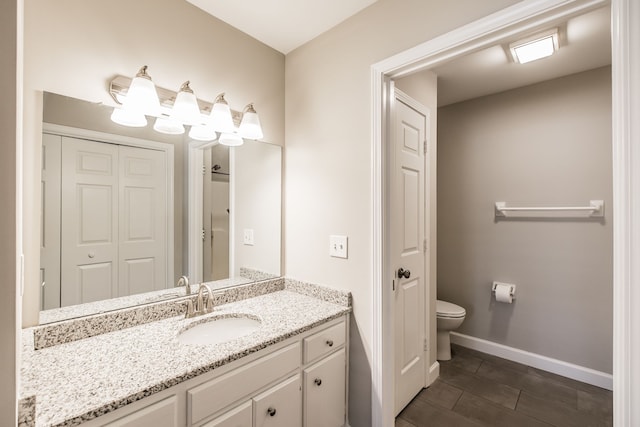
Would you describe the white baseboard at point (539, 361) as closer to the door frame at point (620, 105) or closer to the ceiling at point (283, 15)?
the door frame at point (620, 105)

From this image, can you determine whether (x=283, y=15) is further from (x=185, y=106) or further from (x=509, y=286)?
(x=509, y=286)

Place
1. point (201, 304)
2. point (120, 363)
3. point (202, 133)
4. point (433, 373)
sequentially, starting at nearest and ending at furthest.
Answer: point (120, 363), point (201, 304), point (202, 133), point (433, 373)

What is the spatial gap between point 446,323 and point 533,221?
1.12 meters

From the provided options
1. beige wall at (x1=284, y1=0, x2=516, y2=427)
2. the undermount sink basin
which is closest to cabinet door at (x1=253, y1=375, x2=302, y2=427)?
the undermount sink basin

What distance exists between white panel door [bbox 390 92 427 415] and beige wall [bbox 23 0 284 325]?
90 cm

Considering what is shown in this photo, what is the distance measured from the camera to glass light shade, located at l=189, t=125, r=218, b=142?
1.57 meters

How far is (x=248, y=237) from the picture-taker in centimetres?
192

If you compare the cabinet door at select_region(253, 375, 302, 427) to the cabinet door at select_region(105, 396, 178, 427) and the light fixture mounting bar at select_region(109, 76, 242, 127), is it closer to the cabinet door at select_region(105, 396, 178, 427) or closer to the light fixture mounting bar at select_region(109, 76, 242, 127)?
the cabinet door at select_region(105, 396, 178, 427)

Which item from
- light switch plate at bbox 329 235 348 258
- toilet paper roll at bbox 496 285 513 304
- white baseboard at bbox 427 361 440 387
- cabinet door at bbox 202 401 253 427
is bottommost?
white baseboard at bbox 427 361 440 387

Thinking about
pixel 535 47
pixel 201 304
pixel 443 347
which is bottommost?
pixel 443 347

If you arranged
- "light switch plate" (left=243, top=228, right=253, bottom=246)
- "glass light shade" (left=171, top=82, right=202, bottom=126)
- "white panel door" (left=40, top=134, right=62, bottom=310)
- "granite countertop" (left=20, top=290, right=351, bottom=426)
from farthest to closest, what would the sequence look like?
"light switch plate" (left=243, top=228, right=253, bottom=246) → "glass light shade" (left=171, top=82, right=202, bottom=126) → "white panel door" (left=40, top=134, right=62, bottom=310) → "granite countertop" (left=20, top=290, right=351, bottom=426)

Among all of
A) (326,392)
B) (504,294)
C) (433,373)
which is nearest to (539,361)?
(504,294)
